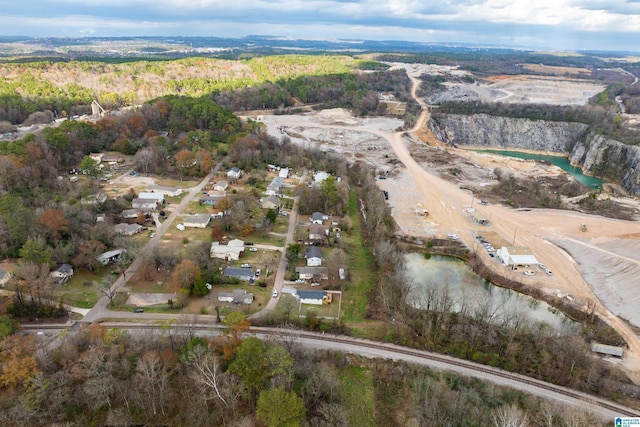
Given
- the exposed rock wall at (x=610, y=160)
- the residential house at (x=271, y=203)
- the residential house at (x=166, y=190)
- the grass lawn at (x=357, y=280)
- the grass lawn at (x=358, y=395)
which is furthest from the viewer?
the exposed rock wall at (x=610, y=160)

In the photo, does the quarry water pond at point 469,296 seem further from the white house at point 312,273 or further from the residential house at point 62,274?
the residential house at point 62,274

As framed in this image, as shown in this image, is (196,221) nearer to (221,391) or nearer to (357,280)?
(357,280)

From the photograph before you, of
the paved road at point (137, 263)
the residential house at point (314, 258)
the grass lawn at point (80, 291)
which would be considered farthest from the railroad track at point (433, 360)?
the residential house at point (314, 258)

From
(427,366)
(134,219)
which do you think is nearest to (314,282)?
(427,366)

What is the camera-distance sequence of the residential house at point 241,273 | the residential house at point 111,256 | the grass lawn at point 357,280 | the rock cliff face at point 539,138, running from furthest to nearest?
1. the rock cliff face at point 539,138
2. the residential house at point 111,256
3. the residential house at point 241,273
4. the grass lawn at point 357,280

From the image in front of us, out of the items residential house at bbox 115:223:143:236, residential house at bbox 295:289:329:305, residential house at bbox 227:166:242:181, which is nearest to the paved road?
residential house at bbox 115:223:143:236

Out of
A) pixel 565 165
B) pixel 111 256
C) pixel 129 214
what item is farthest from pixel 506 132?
pixel 111 256
